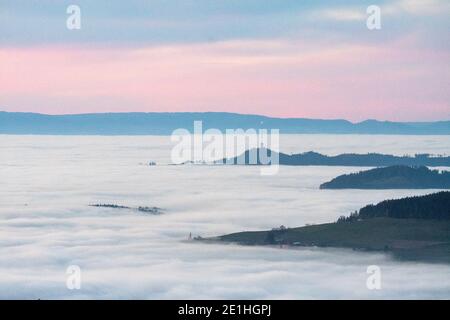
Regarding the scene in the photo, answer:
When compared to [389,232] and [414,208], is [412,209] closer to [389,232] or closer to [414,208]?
[414,208]

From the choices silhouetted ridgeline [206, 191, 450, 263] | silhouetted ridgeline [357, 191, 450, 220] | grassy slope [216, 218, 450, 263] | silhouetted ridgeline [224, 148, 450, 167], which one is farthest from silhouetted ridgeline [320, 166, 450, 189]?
grassy slope [216, 218, 450, 263]

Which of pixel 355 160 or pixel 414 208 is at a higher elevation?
pixel 355 160

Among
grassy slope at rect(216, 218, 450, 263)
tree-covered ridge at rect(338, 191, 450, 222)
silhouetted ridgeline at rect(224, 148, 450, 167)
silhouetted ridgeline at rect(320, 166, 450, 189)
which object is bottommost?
grassy slope at rect(216, 218, 450, 263)

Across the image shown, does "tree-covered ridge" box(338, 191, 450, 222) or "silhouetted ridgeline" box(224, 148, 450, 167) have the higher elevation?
"silhouetted ridgeline" box(224, 148, 450, 167)

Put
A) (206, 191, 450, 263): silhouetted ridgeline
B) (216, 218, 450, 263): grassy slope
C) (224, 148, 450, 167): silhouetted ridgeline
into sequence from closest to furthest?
1. (216, 218, 450, 263): grassy slope
2. (206, 191, 450, 263): silhouetted ridgeline
3. (224, 148, 450, 167): silhouetted ridgeline

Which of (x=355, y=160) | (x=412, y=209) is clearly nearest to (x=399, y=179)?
(x=355, y=160)

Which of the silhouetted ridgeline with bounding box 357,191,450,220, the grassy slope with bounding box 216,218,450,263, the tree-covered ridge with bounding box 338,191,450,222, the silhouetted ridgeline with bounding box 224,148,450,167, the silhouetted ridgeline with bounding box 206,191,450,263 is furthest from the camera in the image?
the silhouetted ridgeline with bounding box 224,148,450,167

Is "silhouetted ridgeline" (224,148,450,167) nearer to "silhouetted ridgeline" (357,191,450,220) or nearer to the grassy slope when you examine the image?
"silhouetted ridgeline" (357,191,450,220)
